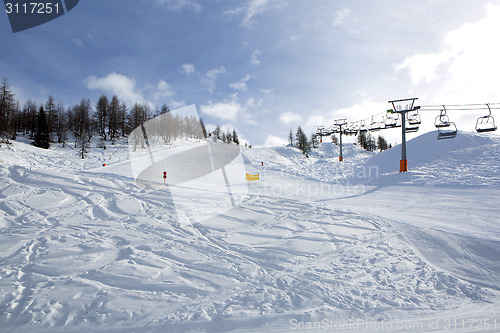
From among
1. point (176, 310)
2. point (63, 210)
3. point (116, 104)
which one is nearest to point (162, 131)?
point (116, 104)

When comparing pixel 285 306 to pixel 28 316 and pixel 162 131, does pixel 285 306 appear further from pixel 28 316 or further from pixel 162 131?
pixel 162 131

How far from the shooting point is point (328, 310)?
3.34m

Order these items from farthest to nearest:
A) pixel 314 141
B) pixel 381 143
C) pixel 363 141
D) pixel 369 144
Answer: pixel 381 143
pixel 369 144
pixel 363 141
pixel 314 141

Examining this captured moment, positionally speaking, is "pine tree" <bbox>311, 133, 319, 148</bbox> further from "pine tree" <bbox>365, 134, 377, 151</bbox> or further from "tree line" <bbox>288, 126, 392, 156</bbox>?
"pine tree" <bbox>365, 134, 377, 151</bbox>

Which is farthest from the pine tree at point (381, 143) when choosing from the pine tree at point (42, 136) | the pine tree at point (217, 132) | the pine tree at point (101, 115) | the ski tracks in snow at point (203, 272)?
the pine tree at point (42, 136)

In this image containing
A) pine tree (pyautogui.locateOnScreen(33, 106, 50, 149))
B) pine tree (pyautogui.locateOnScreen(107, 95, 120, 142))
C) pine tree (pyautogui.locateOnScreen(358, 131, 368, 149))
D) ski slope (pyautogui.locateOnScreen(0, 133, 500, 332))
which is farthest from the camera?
pine tree (pyautogui.locateOnScreen(358, 131, 368, 149))

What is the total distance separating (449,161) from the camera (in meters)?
18.0

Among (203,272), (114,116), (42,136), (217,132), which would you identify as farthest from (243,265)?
(217,132)

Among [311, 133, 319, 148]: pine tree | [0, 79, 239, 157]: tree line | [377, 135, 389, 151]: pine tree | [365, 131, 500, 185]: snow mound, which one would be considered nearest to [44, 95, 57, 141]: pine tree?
[0, 79, 239, 157]: tree line

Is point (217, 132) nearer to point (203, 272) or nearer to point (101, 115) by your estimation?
point (101, 115)

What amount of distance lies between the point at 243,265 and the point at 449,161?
21.8 m

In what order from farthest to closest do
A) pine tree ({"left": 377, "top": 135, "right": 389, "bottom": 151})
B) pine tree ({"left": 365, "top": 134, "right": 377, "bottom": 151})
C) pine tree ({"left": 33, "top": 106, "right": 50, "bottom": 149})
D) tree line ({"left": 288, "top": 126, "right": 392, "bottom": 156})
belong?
pine tree ({"left": 377, "top": 135, "right": 389, "bottom": 151}), pine tree ({"left": 365, "top": 134, "right": 377, "bottom": 151}), tree line ({"left": 288, "top": 126, "right": 392, "bottom": 156}), pine tree ({"left": 33, "top": 106, "right": 50, "bottom": 149})

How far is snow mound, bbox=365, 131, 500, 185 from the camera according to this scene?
13484mm

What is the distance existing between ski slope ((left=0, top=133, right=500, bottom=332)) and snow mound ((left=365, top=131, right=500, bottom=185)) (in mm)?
4832
